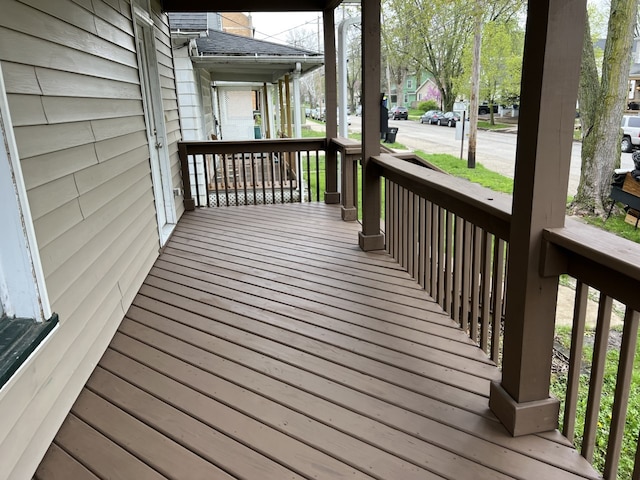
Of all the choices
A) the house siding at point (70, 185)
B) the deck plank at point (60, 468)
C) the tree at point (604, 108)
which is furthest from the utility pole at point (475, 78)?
the deck plank at point (60, 468)

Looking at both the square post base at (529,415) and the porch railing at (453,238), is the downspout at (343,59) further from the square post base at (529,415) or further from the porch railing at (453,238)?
the square post base at (529,415)

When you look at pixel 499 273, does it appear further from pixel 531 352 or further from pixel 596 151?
pixel 596 151

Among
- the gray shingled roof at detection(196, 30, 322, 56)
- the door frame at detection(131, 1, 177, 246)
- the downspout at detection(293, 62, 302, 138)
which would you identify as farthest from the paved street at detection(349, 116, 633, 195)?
the door frame at detection(131, 1, 177, 246)

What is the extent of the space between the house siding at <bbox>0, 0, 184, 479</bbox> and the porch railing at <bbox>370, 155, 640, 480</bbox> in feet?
5.78

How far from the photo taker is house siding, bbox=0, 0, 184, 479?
175cm

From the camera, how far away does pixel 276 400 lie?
204 centimetres

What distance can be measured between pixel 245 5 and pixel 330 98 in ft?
4.31

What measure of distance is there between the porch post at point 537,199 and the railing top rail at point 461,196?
0.21 meters

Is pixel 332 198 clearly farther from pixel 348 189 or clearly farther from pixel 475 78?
pixel 475 78

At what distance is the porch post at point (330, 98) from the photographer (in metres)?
5.27

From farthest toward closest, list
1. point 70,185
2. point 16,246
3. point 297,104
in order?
point 297,104, point 70,185, point 16,246

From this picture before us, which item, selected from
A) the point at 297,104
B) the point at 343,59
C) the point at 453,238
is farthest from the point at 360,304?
the point at 297,104

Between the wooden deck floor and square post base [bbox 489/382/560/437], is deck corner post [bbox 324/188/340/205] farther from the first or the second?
square post base [bbox 489/382/560/437]

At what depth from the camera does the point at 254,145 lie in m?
5.70
